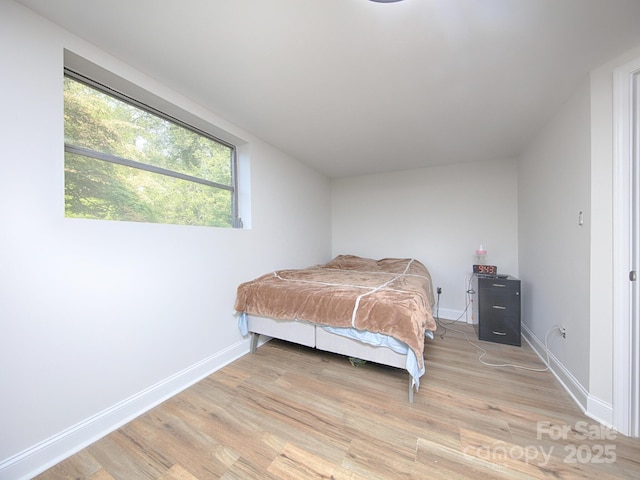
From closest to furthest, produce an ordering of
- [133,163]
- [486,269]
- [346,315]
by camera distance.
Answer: [133,163] < [346,315] < [486,269]

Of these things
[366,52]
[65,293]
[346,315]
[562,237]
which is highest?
[366,52]

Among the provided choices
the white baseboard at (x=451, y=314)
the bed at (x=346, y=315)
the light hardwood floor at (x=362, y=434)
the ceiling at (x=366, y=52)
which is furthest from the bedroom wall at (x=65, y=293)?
the white baseboard at (x=451, y=314)

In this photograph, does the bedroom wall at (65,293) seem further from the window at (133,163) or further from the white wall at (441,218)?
the white wall at (441,218)

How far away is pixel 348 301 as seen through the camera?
1880mm

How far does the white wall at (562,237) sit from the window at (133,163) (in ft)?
9.59

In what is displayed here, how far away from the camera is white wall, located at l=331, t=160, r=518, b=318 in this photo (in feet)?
10.5

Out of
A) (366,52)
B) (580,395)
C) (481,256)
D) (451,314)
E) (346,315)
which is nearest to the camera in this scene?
(366,52)

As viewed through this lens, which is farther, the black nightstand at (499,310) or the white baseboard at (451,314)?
the white baseboard at (451,314)

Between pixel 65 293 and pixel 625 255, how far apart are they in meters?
3.18

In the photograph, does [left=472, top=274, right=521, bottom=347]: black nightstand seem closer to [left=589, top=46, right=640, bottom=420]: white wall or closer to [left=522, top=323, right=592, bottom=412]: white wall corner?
[left=522, top=323, right=592, bottom=412]: white wall corner

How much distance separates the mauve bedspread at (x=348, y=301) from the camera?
5.49 feet

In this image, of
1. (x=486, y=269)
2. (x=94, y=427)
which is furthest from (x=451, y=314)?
(x=94, y=427)

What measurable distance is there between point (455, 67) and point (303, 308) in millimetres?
2067

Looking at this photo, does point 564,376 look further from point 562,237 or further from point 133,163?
point 133,163
